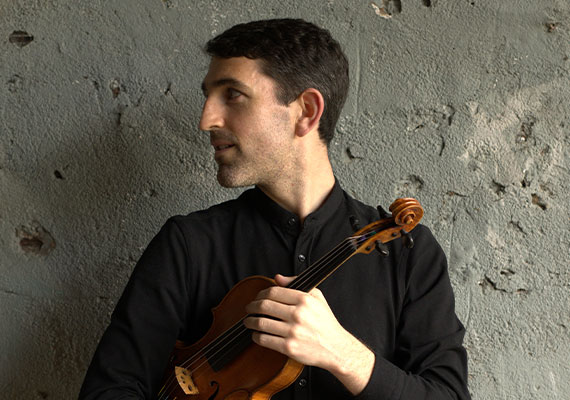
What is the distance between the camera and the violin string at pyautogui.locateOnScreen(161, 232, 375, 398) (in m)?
1.29

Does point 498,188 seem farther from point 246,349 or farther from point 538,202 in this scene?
point 246,349

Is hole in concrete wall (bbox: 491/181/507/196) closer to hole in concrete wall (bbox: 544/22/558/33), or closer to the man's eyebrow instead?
hole in concrete wall (bbox: 544/22/558/33)

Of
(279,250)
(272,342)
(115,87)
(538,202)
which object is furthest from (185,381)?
(538,202)

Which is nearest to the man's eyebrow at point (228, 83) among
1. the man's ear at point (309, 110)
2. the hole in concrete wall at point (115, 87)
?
the man's ear at point (309, 110)

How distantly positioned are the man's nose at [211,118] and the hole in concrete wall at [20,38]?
71cm

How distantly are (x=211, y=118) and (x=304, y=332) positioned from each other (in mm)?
596

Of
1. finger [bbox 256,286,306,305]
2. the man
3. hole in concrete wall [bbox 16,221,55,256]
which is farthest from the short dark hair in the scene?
hole in concrete wall [bbox 16,221,55,256]

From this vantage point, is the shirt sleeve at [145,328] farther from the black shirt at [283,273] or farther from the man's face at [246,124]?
the man's face at [246,124]

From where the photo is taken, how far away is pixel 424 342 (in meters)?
1.48

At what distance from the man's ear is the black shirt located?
180 mm

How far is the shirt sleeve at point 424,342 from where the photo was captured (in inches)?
52.9

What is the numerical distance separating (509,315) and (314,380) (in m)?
0.74

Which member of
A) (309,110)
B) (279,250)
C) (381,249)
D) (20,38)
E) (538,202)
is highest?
(20,38)

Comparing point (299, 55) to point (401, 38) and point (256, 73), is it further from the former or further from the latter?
point (401, 38)
